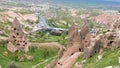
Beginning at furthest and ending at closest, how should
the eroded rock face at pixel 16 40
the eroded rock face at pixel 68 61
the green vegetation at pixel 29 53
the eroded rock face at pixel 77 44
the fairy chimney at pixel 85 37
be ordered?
1. the eroded rock face at pixel 16 40
2. the green vegetation at pixel 29 53
3. the fairy chimney at pixel 85 37
4. the eroded rock face at pixel 77 44
5. the eroded rock face at pixel 68 61

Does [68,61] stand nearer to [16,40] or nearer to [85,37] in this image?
[85,37]

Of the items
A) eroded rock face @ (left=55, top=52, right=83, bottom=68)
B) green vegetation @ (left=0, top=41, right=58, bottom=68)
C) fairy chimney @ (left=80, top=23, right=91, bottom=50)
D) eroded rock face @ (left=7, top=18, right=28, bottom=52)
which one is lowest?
green vegetation @ (left=0, top=41, right=58, bottom=68)

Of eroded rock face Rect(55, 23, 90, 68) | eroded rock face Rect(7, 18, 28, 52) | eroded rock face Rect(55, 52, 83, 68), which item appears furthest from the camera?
eroded rock face Rect(7, 18, 28, 52)

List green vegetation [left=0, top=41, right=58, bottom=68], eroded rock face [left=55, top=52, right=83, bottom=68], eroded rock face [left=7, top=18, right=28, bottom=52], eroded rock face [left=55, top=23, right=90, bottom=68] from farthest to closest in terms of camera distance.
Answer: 1. eroded rock face [left=7, top=18, right=28, bottom=52]
2. green vegetation [left=0, top=41, right=58, bottom=68]
3. eroded rock face [left=55, top=23, right=90, bottom=68]
4. eroded rock face [left=55, top=52, right=83, bottom=68]

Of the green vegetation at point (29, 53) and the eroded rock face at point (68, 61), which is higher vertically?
the eroded rock face at point (68, 61)

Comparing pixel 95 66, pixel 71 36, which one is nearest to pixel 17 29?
pixel 71 36

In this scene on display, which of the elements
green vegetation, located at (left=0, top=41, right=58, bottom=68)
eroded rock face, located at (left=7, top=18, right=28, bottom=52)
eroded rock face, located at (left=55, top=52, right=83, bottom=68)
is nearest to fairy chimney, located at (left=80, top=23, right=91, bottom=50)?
eroded rock face, located at (left=55, top=52, right=83, bottom=68)

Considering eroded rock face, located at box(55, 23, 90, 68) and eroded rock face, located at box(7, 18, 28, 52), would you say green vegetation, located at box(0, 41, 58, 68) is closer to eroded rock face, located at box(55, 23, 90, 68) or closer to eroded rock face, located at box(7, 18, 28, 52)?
eroded rock face, located at box(7, 18, 28, 52)

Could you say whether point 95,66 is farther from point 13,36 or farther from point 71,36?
point 13,36

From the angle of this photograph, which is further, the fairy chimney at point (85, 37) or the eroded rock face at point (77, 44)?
the fairy chimney at point (85, 37)

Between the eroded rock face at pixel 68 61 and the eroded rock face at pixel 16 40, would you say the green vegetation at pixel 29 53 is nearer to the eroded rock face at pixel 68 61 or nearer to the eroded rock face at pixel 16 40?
the eroded rock face at pixel 16 40

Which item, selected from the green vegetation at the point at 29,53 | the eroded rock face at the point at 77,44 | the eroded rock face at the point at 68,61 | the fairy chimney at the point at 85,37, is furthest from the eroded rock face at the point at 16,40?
the eroded rock face at the point at 68,61
